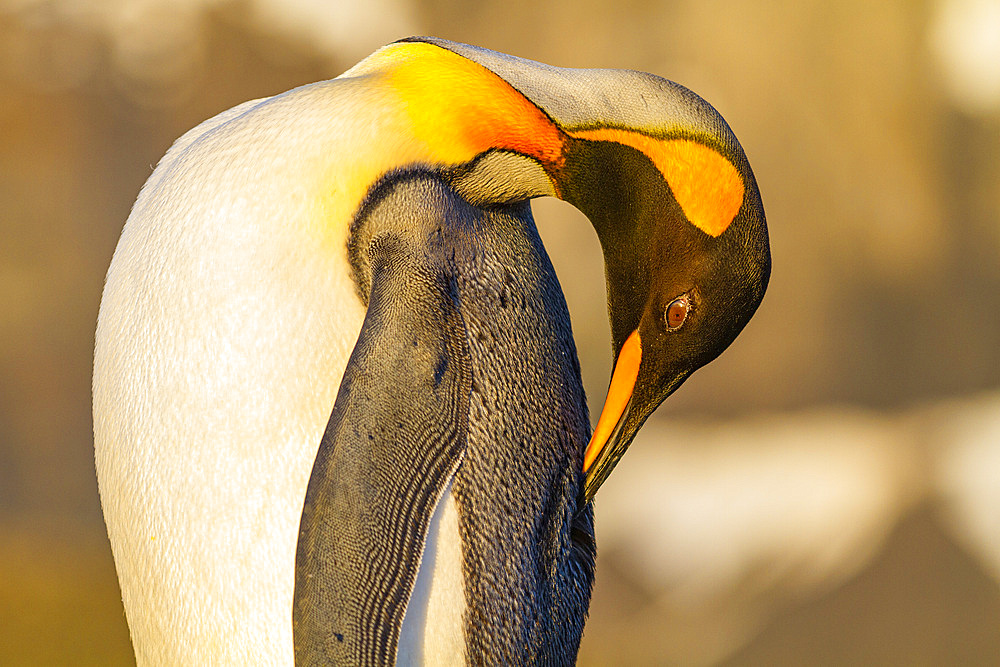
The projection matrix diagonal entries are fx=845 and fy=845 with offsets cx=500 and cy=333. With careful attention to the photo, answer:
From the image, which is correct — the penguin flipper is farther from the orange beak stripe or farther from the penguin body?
the orange beak stripe

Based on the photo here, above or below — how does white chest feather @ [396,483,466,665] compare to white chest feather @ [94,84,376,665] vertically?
below

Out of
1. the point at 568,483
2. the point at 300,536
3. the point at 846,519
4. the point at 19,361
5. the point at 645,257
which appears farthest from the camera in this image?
the point at 19,361

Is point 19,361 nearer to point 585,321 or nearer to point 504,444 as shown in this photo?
point 585,321

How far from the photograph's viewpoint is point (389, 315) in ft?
2.39

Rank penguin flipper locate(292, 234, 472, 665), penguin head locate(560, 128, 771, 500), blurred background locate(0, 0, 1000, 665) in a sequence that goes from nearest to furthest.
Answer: penguin flipper locate(292, 234, 472, 665) → penguin head locate(560, 128, 771, 500) → blurred background locate(0, 0, 1000, 665)

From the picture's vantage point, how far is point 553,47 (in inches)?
140

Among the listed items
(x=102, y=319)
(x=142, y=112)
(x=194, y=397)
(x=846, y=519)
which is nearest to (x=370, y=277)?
(x=194, y=397)

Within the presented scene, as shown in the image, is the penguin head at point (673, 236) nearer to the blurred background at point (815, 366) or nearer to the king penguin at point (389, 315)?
the king penguin at point (389, 315)

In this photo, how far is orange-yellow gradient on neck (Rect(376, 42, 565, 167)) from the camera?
2.59 feet

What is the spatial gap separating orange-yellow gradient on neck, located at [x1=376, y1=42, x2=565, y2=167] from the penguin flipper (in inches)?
4.4

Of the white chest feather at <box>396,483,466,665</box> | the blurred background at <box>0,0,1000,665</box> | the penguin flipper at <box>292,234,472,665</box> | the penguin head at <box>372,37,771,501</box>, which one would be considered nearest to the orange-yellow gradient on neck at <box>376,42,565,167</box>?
the penguin head at <box>372,37,771,501</box>

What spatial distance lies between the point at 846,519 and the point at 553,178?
10.2ft

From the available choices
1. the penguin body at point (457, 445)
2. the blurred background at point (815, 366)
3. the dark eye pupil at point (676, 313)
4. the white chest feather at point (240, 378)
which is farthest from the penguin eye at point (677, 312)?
the blurred background at point (815, 366)

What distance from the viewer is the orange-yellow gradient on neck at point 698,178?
2.50 feet
